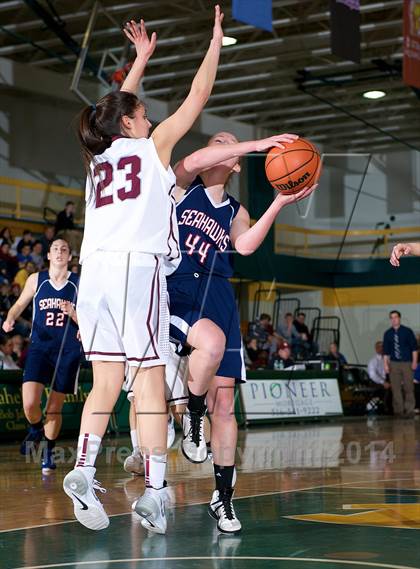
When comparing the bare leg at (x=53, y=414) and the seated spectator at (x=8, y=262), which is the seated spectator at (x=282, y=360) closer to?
the seated spectator at (x=8, y=262)

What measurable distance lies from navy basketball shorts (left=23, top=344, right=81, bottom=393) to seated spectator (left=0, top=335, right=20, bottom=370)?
5.05 meters

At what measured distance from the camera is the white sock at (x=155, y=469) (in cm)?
459

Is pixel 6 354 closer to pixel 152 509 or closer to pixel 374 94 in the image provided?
pixel 152 509

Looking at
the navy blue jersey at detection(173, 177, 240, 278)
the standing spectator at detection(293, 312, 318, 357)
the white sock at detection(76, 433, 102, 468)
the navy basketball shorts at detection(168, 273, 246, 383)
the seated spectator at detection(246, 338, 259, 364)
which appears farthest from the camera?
the standing spectator at detection(293, 312, 318, 357)

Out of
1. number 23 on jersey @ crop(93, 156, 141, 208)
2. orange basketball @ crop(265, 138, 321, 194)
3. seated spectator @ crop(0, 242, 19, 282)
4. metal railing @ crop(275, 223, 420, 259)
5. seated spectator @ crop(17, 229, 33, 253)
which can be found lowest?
number 23 on jersey @ crop(93, 156, 141, 208)

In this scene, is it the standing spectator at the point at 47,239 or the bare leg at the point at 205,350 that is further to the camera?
the standing spectator at the point at 47,239

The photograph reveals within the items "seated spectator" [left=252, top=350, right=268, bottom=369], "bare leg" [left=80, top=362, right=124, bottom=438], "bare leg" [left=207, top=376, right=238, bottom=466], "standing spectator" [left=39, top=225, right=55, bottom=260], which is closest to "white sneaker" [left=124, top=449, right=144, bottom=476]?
"bare leg" [left=207, top=376, right=238, bottom=466]

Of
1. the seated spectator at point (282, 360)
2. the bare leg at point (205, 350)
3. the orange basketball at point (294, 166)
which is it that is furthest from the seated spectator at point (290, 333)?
the orange basketball at point (294, 166)

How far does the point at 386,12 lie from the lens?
20.9m

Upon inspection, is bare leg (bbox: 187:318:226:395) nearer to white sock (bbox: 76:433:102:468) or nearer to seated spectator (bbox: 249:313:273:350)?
white sock (bbox: 76:433:102:468)

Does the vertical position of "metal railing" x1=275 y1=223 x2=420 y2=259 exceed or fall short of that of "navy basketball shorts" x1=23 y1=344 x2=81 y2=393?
it exceeds it

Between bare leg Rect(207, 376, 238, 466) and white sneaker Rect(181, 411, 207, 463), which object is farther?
white sneaker Rect(181, 411, 207, 463)

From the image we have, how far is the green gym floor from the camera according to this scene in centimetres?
412

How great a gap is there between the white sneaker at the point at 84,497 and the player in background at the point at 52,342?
14.3 ft
